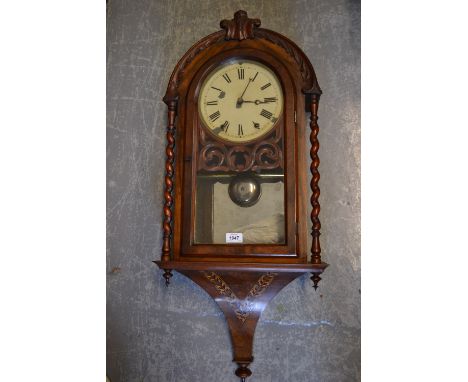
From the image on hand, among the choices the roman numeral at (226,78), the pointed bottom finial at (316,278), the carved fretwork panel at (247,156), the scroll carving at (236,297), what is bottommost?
the scroll carving at (236,297)

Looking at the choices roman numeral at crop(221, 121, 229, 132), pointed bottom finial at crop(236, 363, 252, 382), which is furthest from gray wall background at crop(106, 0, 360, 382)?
roman numeral at crop(221, 121, 229, 132)

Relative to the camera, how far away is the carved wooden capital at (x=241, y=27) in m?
1.26

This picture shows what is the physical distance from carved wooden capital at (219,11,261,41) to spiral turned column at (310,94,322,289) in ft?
0.86

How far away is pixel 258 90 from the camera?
1246 mm

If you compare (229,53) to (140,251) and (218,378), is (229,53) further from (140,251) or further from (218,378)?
(218,378)

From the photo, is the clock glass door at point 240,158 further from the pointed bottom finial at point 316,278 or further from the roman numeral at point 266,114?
the pointed bottom finial at point 316,278

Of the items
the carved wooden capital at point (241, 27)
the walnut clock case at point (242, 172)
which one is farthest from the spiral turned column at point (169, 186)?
the carved wooden capital at point (241, 27)

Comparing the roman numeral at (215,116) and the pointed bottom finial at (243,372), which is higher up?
the roman numeral at (215,116)

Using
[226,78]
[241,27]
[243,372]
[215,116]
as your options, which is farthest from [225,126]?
[243,372]
